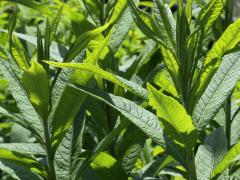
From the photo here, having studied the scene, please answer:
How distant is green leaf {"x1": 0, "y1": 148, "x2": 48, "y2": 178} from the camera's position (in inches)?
60.4

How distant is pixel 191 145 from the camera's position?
1386mm

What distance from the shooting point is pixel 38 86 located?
1.40 metres

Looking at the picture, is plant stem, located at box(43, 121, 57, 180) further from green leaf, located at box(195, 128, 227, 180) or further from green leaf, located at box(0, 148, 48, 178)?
green leaf, located at box(195, 128, 227, 180)

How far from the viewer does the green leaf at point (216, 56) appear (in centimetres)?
141

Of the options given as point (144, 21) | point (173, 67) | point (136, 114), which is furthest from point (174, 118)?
point (144, 21)

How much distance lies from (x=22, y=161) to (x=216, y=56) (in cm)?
61

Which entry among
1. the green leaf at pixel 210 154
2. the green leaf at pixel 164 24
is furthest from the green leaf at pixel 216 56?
the green leaf at pixel 210 154

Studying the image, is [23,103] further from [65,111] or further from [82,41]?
[82,41]

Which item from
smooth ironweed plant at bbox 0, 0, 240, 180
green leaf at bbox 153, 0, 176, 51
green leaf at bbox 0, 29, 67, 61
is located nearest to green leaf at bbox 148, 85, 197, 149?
smooth ironweed plant at bbox 0, 0, 240, 180

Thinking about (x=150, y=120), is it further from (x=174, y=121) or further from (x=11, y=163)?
(x=11, y=163)

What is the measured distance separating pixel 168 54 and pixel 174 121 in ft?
0.79

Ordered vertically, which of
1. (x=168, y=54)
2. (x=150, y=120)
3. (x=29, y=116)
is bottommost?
(x=29, y=116)

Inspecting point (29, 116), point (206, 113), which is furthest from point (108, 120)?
point (206, 113)

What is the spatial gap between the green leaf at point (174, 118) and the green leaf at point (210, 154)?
0.20m
